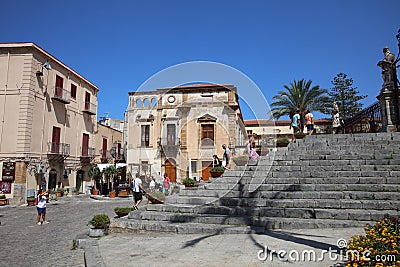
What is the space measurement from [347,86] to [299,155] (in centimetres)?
3033

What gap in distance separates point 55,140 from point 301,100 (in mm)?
22416

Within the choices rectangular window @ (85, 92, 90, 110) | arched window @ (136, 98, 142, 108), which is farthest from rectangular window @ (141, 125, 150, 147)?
rectangular window @ (85, 92, 90, 110)

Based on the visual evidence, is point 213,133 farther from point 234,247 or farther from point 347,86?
point 234,247

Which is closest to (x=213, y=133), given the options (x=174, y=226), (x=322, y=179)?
(x=322, y=179)

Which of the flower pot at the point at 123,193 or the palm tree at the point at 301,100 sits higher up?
the palm tree at the point at 301,100

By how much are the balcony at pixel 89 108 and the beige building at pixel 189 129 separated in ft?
13.8

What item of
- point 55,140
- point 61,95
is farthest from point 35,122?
point 61,95

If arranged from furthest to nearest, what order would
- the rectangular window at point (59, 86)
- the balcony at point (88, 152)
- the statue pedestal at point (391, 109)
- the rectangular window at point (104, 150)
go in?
the rectangular window at point (104, 150) < the balcony at point (88, 152) < the rectangular window at point (59, 86) < the statue pedestal at point (391, 109)

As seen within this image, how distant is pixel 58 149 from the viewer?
23562mm

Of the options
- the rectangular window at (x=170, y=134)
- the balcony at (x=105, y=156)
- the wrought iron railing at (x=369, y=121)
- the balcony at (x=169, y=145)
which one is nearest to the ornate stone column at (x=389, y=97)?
the wrought iron railing at (x=369, y=121)

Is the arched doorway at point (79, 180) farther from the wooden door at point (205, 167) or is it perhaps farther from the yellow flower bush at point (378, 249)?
the yellow flower bush at point (378, 249)

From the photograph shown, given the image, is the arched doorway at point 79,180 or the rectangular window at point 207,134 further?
the rectangular window at point 207,134

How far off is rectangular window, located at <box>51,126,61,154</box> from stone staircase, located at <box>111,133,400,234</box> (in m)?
17.7

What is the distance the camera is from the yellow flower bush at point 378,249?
329 cm
